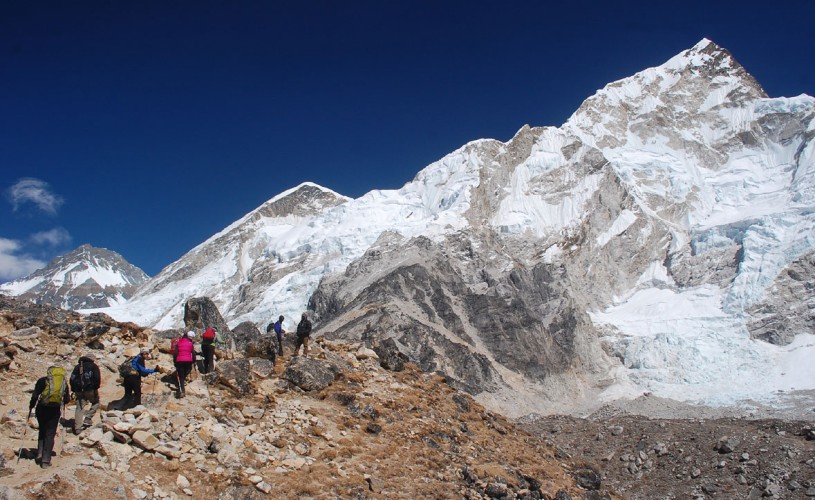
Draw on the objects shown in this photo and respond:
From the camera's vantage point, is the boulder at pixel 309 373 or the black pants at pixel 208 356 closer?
the black pants at pixel 208 356

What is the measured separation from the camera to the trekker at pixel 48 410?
42.3 feet

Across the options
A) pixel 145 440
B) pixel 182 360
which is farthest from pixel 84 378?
pixel 182 360

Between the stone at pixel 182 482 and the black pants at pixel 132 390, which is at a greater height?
the black pants at pixel 132 390

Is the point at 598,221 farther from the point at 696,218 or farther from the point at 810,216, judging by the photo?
the point at 810,216

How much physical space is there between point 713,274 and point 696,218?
3933cm

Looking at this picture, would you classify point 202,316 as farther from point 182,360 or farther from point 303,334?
point 182,360

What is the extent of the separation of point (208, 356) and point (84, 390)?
16.1 ft

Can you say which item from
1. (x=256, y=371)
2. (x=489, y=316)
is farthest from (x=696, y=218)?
(x=256, y=371)

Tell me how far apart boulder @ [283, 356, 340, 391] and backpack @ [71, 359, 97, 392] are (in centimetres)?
663

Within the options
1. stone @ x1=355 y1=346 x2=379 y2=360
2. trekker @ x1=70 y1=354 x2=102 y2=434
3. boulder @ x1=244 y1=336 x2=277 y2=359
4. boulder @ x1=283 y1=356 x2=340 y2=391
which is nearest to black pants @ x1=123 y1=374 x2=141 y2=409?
trekker @ x1=70 y1=354 x2=102 y2=434

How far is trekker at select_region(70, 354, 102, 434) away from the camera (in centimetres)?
1455

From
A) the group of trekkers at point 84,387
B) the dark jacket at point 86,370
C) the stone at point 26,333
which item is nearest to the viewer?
the group of trekkers at point 84,387

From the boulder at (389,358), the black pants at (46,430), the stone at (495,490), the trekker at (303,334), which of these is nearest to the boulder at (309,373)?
the trekker at (303,334)

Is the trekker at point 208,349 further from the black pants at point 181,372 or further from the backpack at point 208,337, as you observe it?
the black pants at point 181,372
